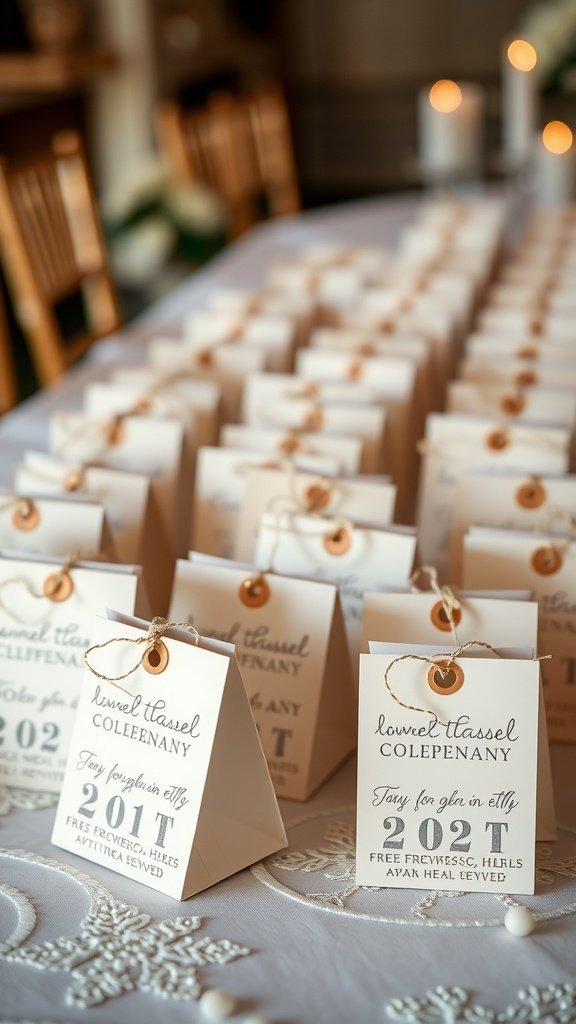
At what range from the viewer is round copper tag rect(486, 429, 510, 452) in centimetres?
120

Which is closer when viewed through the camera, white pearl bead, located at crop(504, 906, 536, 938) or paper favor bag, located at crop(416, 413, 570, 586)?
white pearl bead, located at crop(504, 906, 536, 938)

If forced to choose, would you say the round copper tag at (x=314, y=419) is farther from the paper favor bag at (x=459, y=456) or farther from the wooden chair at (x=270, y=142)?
the wooden chair at (x=270, y=142)

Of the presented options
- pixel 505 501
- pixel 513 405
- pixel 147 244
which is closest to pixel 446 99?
pixel 147 244

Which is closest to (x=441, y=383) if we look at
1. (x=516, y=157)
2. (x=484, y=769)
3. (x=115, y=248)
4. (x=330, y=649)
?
(x=330, y=649)

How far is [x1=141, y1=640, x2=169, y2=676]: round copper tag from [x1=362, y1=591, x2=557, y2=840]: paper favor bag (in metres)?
0.16

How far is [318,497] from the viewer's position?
108cm

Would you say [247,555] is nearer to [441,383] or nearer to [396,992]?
[396,992]

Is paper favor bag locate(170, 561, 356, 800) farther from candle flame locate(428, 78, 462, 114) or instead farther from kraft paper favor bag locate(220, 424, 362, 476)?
A: candle flame locate(428, 78, 462, 114)

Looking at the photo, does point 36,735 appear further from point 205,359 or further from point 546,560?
point 205,359

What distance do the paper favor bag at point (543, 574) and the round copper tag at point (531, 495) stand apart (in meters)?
0.12

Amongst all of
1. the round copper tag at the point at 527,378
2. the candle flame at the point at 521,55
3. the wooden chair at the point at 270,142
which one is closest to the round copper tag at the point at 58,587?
the round copper tag at the point at 527,378

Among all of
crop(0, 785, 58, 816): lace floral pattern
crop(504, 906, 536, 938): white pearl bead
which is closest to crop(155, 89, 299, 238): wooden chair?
crop(0, 785, 58, 816): lace floral pattern

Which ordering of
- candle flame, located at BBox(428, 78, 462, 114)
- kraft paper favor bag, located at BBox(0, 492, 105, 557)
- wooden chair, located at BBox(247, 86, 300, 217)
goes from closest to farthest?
kraft paper favor bag, located at BBox(0, 492, 105, 557) < candle flame, located at BBox(428, 78, 462, 114) < wooden chair, located at BBox(247, 86, 300, 217)

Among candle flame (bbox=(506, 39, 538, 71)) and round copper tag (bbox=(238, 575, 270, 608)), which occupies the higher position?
candle flame (bbox=(506, 39, 538, 71))
